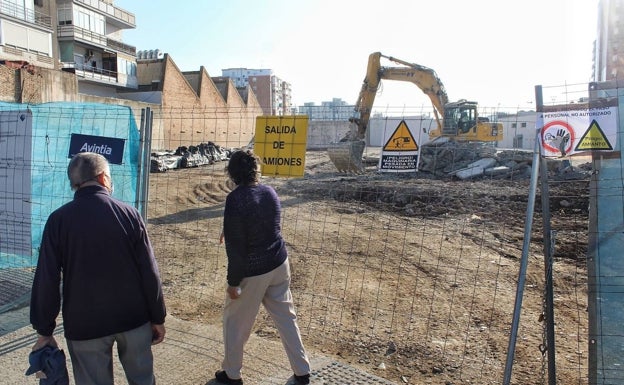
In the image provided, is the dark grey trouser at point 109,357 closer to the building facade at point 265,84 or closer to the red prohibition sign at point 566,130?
the red prohibition sign at point 566,130

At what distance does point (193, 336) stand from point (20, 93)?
2264 cm

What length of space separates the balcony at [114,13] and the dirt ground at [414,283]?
43330mm

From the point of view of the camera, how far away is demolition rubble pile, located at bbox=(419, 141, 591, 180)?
19.1 m

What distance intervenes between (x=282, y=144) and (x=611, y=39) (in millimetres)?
2851

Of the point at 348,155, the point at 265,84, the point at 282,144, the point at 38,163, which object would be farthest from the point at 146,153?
the point at 265,84

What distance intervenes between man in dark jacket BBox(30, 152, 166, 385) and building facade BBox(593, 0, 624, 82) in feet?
10.5

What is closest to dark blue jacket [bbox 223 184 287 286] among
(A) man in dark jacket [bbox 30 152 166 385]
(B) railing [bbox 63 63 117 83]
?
(A) man in dark jacket [bbox 30 152 166 385]

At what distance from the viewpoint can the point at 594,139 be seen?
297 centimetres

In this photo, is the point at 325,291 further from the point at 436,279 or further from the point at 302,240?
the point at 302,240

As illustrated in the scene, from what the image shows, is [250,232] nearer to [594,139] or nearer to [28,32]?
[594,139]

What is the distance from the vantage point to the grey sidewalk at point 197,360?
Result: 12.5ft

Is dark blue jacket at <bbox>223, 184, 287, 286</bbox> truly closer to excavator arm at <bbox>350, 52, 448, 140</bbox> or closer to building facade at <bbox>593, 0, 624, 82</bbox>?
building facade at <bbox>593, 0, 624, 82</bbox>

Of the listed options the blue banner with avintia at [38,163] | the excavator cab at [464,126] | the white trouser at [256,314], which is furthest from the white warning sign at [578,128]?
the excavator cab at [464,126]

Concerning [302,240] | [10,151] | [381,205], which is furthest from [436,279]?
[381,205]
